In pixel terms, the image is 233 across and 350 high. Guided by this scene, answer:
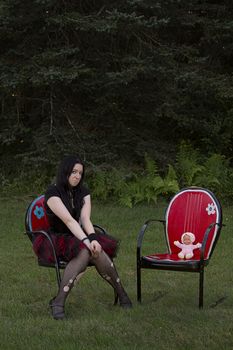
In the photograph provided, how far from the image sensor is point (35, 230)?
19.4ft

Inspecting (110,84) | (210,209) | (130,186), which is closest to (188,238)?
(210,209)

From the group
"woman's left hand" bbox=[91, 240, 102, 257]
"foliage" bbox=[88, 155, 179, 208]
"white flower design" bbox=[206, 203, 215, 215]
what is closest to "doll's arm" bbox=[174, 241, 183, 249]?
"white flower design" bbox=[206, 203, 215, 215]

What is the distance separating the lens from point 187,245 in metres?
6.17

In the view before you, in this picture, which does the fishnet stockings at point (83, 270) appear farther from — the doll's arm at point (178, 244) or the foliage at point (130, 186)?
the foliage at point (130, 186)

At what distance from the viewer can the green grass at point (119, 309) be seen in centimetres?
459

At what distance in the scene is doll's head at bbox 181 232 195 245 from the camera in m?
6.18

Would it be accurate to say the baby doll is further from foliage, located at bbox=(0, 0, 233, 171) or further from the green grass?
foliage, located at bbox=(0, 0, 233, 171)

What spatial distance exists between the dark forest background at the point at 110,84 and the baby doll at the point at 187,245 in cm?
504

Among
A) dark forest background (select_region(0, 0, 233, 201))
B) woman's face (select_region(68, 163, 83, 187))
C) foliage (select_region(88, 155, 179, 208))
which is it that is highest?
woman's face (select_region(68, 163, 83, 187))

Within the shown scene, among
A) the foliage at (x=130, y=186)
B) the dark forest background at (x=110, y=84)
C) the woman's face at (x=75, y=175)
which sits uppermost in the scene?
the woman's face at (x=75, y=175)

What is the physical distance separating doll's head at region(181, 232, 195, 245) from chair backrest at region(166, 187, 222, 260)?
43 mm

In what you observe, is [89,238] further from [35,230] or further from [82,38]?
[82,38]

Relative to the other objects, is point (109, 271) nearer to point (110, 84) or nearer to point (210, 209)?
point (210, 209)

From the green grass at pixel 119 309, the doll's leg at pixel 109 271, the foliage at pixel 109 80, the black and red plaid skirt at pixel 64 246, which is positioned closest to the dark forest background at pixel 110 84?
the foliage at pixel 109 80
